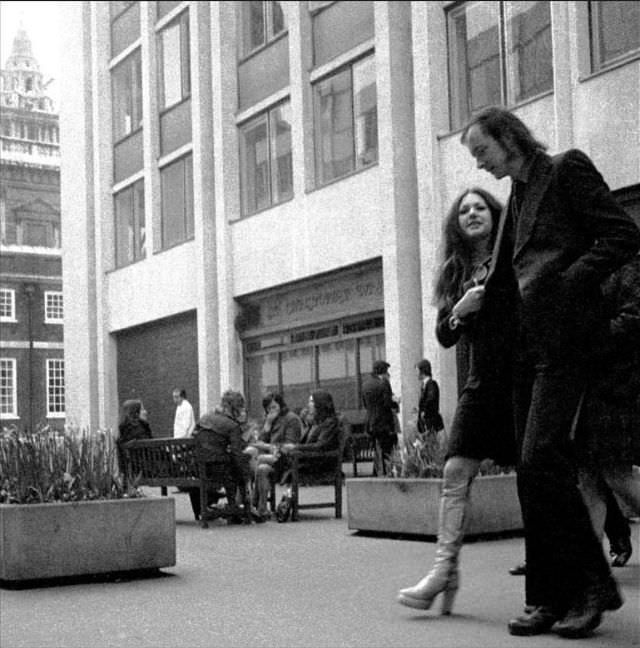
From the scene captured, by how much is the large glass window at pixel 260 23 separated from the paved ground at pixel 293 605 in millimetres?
18596

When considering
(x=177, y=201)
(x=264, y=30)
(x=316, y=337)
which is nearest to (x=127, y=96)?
(x=177, y=201)

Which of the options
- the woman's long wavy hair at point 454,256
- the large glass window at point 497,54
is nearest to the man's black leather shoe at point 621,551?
the woman's long wavy hair at point 454,256

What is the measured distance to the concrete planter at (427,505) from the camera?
32.3 feet

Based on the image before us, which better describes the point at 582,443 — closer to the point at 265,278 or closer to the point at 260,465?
the point at 260,465

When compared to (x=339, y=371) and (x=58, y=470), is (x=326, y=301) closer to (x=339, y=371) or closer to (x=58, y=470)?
(x=339, y=371)

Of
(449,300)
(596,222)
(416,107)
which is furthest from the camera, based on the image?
(416,107)

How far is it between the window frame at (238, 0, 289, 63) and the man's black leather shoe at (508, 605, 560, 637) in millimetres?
22168

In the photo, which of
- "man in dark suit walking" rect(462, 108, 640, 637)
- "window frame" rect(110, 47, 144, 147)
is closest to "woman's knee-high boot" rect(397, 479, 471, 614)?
"man in dark suit walking" rect(462, 108, 640, 637)

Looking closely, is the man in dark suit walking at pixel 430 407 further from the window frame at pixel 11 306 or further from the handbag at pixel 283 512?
the window frame at pixel 11 306

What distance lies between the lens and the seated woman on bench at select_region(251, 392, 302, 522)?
13695 mm

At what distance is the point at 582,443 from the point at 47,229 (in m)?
79.1

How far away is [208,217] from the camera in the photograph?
2916cm

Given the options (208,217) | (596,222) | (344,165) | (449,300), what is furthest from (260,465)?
(208,217)

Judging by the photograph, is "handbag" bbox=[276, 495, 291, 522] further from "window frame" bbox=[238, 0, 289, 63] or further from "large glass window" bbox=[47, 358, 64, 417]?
"large glass window" bbox=[47, 358, 64, 417]
